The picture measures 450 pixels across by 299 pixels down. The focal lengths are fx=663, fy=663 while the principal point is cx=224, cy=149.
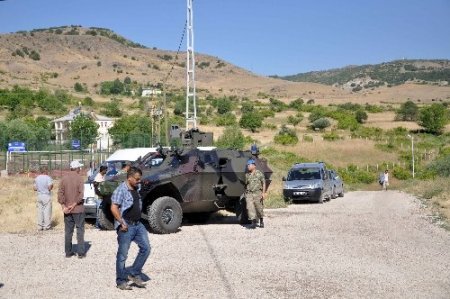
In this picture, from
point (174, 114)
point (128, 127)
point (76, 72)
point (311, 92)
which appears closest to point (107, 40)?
point (76, 72)

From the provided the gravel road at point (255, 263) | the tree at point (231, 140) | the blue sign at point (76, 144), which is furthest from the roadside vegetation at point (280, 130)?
the gravel road at point (255, 263)

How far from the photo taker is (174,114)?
8200 centimetres

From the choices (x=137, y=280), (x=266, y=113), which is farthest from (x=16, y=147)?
(x=266, y=113)

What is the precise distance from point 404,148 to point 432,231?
57.9 m

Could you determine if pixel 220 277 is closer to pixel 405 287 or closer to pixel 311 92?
pixel 405 287

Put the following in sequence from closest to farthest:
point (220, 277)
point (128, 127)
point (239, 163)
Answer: point (220, 277) < point (239, 163) < point (128, 127)

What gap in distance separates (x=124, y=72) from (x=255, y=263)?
12995 centimetres

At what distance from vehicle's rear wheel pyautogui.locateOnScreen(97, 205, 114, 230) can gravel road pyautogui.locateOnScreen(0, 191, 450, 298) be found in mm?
362

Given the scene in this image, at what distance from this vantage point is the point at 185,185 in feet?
52.6

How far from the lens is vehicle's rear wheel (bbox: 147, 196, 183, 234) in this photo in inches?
588

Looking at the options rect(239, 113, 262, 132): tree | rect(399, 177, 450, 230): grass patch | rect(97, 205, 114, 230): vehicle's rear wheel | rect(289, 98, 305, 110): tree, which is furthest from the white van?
rect(289, 98, 305, 110): tree

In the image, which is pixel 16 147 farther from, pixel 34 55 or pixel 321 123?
pixel 34 55

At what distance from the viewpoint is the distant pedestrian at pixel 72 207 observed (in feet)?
39.7

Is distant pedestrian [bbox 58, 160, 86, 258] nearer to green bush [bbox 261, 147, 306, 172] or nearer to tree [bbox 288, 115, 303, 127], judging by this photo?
green bush [bbox 261, 147, 306, 172]
